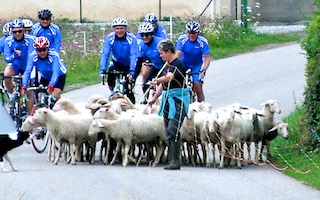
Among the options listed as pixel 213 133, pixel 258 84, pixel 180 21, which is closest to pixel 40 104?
pixel 213 133

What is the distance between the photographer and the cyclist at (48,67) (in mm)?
16750

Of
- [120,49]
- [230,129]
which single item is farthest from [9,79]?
[230,129]

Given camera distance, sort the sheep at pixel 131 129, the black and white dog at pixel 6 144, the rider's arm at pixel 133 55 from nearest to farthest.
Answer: the black and white dog at pixel 6 144 → the sheep at pixel 131 129 → the rider's arm at pixel 133 55

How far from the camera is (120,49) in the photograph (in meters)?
18.0

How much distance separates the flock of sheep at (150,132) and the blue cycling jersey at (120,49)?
1.87 meters

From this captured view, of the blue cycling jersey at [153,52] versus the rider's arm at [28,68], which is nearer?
the rider's arm at [28,68]

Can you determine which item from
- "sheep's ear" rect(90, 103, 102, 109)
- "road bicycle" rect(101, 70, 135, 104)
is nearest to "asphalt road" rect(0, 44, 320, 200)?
"sheep's ear" rect(90, 103, 102, 109)

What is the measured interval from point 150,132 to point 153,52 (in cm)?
319

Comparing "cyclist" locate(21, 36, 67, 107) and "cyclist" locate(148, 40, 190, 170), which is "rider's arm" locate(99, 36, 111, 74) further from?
"cyclist" locate(148, 40, 190, 170)

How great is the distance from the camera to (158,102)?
53.7 feet

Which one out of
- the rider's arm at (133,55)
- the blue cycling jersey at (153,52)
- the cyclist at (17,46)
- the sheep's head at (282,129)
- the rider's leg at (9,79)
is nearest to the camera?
the sheep's head at (282,129)

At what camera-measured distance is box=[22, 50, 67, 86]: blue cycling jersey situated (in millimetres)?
16812

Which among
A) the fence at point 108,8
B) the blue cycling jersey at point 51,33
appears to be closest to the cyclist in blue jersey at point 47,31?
the blue cycling jersey at point 51,33

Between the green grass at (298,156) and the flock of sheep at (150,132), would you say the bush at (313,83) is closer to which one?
the green grass at (298,156)
